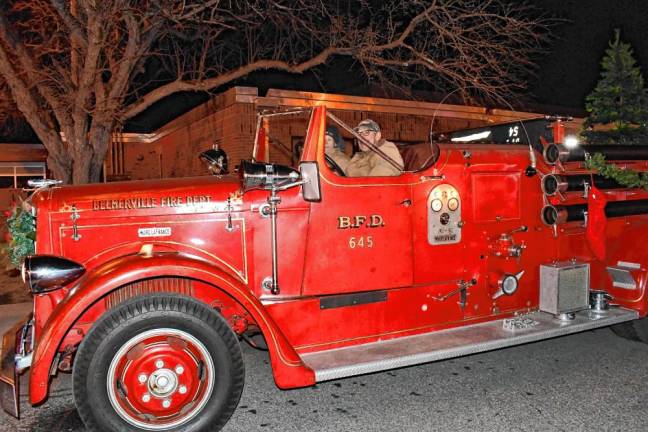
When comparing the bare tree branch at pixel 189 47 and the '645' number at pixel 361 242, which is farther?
the bare tree branch at pixel 189 47

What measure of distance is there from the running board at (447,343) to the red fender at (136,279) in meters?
0.20

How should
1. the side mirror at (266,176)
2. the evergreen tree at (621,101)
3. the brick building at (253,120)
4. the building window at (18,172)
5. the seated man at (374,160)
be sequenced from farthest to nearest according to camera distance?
the building window at (18,172) → the brick building at (253,120) → the evergreen tree at (621,101) → the seated man at (374,160) → the side mirror at (266,176)

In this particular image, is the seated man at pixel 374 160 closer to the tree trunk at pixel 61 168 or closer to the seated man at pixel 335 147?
the seated man at pixel 335 147

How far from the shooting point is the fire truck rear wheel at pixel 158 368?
3158 mm

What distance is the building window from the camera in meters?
19.8

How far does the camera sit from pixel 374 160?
4215 mm

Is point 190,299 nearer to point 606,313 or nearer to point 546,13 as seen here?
point 606,313

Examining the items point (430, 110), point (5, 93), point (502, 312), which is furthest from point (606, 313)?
point (430, 110)

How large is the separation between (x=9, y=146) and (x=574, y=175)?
20051 millimetres

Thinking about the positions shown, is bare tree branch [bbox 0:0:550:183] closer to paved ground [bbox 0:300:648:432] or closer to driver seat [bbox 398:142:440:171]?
driver seat [bbox 398:142:440:171]

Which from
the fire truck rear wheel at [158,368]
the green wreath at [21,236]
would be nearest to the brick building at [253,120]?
the green wreath at [21,236]

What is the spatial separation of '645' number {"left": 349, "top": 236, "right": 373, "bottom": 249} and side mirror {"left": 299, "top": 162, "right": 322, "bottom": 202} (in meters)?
0.43

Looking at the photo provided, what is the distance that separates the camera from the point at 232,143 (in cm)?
1195

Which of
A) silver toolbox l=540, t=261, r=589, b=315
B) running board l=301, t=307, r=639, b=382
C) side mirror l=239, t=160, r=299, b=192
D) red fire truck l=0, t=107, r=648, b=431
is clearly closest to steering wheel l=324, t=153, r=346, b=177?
red fire truck l=0, t=107, r=648, b=431
